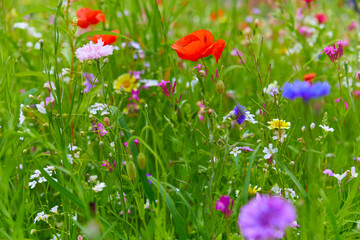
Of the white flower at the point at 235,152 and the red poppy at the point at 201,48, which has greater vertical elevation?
the red poppy at the point at 201,48

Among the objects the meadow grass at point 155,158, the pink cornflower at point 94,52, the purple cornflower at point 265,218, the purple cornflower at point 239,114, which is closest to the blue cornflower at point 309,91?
the meadow grass at point 155,158

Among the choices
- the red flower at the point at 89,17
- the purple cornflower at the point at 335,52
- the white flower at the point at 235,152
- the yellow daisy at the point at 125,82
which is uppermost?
the red flower at the point at 89,17

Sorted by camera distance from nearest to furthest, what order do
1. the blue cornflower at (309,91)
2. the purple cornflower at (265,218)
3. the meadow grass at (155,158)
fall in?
the purple cornflower at (265,218) → the blue cornflower at (309,91) → the meadow grass at (155,158)

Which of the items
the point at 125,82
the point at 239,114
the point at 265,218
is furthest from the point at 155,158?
the point at 265,218

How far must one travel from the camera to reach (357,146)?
4.18 feet

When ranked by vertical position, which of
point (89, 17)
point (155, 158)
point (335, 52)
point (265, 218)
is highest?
point (89, 17)

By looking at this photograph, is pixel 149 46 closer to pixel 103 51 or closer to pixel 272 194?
pixel 103 51

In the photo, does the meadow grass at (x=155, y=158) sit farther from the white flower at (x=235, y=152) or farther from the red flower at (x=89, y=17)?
the red flower at (x=89, y=17)

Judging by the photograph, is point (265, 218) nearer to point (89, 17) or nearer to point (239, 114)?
point (239, 114)

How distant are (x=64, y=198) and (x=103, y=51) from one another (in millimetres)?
380

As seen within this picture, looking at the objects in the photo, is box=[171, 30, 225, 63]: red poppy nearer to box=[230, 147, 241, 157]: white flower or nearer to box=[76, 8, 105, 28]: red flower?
box=[230, 147, 241, 157]: white flower

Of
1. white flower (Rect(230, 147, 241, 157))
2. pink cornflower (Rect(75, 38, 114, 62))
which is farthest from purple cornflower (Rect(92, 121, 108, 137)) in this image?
white flower (Rect(230, 147, 241, 157))

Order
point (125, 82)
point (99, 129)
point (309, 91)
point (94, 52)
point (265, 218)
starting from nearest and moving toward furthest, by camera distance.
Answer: point (265, 218), point (309, 91), point (94, 52), point (99, 129), point (125, 82)

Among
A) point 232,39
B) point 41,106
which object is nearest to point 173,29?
point 232,39
